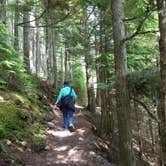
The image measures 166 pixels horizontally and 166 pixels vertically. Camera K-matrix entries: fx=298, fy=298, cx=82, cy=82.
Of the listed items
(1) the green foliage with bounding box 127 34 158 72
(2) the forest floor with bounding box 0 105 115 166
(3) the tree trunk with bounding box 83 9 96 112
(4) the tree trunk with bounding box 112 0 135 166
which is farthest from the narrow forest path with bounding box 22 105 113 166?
(3) the tree trunk with bounding box 83 9 96 112

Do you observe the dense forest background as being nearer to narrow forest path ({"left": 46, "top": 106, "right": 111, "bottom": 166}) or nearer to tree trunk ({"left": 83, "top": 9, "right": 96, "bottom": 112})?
tree trunk ({"left": 83, "top": 9, "right": 96, "bottom": 112})

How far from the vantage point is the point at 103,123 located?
Result: 473 inches

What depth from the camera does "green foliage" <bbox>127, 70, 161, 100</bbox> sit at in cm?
769

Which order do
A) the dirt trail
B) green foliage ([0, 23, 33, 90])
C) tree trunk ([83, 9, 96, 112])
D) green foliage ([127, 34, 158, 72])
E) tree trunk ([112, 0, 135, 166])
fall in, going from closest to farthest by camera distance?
tree trunk ([112, 0, 135, 166]) < the dirt trail < green foliage ([0, 23, 33, 90]) < green foliage ([127, 34, 158, 72]) < tree trunk ([83, 9, 96, 112])

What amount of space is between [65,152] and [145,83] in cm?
292

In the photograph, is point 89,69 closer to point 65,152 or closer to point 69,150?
point 69,150

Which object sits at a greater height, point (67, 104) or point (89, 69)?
point (89, 69)

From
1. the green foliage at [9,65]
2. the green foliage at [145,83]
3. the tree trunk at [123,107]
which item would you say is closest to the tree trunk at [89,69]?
the green foliage at [9,65]

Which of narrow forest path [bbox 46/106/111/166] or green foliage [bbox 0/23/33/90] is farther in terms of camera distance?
green foliage [bbox 0/23/33/90]

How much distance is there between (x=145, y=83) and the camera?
7957 millimetres

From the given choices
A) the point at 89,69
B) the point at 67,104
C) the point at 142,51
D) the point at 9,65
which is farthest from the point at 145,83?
the point at 89,69

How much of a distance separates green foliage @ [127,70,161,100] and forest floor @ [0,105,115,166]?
86.3 inches

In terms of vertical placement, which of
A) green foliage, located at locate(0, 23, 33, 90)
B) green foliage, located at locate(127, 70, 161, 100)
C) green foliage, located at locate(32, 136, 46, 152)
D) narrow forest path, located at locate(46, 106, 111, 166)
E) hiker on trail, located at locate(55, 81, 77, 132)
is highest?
green foliage, located at locate(0, 23, 33, 90)

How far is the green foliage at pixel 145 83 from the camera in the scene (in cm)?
769
